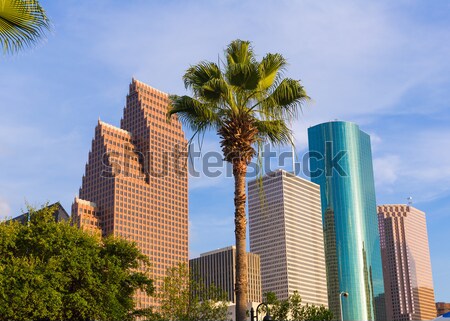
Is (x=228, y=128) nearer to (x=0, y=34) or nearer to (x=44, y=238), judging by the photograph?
(x=0, y=34)

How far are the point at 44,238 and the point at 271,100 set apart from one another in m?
24.2

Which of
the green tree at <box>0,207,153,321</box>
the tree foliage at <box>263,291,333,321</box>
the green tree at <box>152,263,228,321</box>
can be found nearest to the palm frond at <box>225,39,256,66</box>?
the green tree at <box>0,207,153,321</box>

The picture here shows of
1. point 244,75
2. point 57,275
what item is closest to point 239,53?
point 244,75

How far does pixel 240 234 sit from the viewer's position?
2181 cm

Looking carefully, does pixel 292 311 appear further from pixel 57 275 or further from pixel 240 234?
pixel 240 234

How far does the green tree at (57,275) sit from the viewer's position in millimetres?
36281

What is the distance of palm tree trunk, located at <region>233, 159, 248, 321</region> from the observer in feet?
68.7

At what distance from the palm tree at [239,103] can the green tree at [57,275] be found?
19.0 m

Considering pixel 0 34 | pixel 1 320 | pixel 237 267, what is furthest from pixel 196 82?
pixel 1 320

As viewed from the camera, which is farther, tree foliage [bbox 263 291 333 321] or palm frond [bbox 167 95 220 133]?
tree foliage [bbox 263 291 333 321]

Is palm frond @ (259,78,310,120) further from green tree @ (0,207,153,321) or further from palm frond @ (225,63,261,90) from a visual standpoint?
green tree @ (0,207,153,321)

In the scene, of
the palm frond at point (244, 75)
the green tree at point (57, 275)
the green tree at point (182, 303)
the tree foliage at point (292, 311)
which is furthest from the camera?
the tree foliage at point (292, 311)

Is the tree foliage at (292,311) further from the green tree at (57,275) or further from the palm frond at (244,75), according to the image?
the palm frond at (244,75)

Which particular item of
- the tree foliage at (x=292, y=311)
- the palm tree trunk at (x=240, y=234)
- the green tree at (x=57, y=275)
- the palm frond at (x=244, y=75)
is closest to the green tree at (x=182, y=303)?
the green tree at (x=57, y=275)
